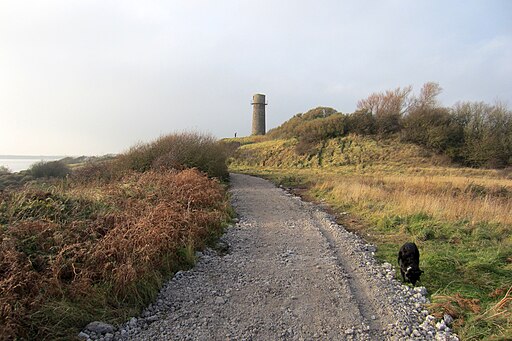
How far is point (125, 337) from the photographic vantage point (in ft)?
11.4

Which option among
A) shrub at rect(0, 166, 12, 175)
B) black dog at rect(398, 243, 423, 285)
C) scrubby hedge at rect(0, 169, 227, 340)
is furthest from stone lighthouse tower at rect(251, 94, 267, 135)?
black dog at rect(398, 243, 423, 285)

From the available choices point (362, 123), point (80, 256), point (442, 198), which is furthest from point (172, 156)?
point (362, 123)

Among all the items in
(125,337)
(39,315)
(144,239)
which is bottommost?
(125,337)

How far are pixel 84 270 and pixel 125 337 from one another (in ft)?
4.00

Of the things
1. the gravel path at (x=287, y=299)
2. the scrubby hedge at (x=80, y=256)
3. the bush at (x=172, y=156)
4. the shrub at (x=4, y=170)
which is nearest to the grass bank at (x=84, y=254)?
the scrubby hedge at (x=80, y=256)

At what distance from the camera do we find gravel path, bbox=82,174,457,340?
362 cm

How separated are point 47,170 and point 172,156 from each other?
9313 millimetres

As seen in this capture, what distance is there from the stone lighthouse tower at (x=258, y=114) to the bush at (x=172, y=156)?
38061 millimetres

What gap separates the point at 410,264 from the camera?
514 centimetres

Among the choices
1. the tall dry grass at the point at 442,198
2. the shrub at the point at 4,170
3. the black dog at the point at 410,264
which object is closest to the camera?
the black dog at the point at 410,264

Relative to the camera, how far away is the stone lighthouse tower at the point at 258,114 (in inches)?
2159

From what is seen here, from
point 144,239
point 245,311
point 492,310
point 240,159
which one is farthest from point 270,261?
point 240,159

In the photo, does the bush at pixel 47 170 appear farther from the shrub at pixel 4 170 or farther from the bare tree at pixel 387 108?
the bare tree at pixel 387 108

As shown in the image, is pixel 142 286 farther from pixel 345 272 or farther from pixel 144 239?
pixel 345 272
